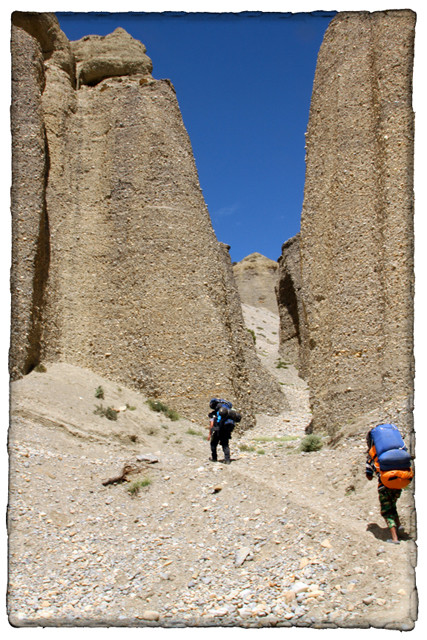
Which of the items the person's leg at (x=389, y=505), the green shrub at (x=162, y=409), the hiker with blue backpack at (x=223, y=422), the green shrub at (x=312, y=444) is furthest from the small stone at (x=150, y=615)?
the green shrub at (x=162, y=409)

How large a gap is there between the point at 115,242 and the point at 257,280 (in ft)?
146

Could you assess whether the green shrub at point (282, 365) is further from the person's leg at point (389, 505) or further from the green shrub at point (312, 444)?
the person's leg at point (389, 505)

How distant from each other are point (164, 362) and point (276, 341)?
29.3 metres

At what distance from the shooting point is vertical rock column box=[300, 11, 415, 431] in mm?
12312

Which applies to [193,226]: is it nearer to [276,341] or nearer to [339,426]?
[339,426]

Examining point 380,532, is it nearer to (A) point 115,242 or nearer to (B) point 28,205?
(B) point 28,205

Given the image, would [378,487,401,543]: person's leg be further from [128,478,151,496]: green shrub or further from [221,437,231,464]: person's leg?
[221,437,231,464]: person's leg

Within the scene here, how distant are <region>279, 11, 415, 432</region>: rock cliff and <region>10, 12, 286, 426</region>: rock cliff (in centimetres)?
399

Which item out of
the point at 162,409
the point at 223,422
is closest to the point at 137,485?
the point at 223,422

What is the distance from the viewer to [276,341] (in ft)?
150

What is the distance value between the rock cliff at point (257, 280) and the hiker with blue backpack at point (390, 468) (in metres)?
52.3

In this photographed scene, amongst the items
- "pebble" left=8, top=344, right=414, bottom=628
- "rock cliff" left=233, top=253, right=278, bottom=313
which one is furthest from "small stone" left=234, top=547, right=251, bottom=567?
"rock cliff" left=233, top=253, right=278, bottom=313

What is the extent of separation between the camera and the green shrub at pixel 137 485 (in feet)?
30.1

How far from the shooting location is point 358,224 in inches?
542
